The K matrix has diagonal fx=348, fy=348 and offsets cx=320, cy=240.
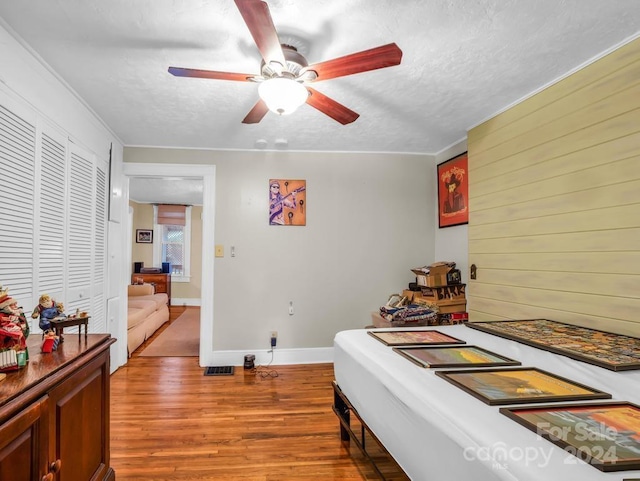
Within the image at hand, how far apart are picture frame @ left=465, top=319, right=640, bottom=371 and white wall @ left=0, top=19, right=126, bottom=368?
3.12 meters

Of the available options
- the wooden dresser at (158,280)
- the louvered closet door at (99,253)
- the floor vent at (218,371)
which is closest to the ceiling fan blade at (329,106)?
the louvered closet door at (99,253)

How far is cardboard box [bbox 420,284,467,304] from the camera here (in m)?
3.37

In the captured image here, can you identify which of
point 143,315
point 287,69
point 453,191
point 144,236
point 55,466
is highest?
point 287,69

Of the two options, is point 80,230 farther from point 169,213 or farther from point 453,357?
point 169,213

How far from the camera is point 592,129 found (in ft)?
6.93

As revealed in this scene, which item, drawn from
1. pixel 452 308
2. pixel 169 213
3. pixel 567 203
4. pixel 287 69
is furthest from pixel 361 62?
pixel 169 213

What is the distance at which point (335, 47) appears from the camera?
1.97m

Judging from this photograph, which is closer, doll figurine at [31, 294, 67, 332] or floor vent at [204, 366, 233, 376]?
doll figurine at [31, 294, 67, 332]

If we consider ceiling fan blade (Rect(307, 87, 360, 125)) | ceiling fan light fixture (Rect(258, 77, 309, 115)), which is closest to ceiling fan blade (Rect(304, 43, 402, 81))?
ceiling fan light fixture (Rect(258, 77, 309, 115))

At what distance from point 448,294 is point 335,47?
8.04 ft

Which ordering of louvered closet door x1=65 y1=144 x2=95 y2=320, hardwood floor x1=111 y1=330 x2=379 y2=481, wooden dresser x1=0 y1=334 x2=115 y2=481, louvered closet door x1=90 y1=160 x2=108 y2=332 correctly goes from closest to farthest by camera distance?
wooden dresser x1=0 y1=334 x2=115 y2=481 → hardwood floor x1=111 y1=330 x2=379 y2=481 → louvered closet door x1=65 y1=144 x2=95 y2=320 → louvered closet door x1=90 y1=160 x2=108 y2=332

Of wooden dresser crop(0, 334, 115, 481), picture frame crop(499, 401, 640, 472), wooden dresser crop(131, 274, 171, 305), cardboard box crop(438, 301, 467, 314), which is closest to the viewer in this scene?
picture frame crop(499, 401, 640, 472)

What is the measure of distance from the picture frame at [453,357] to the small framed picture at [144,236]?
7481 millimetres

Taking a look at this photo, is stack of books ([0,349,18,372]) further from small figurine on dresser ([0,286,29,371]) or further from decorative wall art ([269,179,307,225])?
decorative wall art ([269,179,307,225])
